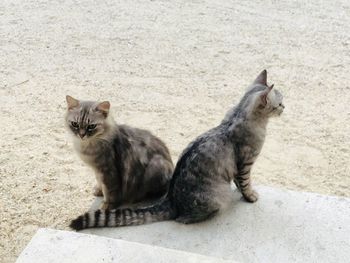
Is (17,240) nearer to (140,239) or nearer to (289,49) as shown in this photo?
(140,239)

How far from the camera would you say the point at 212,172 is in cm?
340

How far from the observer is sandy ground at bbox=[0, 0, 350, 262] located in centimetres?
471

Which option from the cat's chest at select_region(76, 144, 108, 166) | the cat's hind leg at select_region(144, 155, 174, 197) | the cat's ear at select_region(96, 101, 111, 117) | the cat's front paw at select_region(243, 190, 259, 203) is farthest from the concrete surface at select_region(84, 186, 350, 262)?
the cat's ear at select_region(96, 101, 111, 117)

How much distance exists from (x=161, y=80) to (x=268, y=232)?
142 inches

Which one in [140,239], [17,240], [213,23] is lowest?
[17,240]

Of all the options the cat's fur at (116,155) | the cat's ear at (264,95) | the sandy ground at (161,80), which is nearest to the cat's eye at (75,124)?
the cat's fur at (116,155)

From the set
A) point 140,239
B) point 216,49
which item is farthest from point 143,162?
point 216,49

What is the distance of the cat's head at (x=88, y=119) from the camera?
351 centimetres

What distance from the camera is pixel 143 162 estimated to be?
372 centimetres

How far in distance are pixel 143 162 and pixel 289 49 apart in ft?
14.5

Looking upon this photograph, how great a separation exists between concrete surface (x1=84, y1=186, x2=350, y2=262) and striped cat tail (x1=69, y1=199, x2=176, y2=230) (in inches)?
1.7

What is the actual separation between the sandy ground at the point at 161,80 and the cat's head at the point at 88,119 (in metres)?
1.01

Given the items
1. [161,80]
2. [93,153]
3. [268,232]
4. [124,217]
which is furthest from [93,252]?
[161,80]

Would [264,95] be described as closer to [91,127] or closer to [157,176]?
[157,176]
